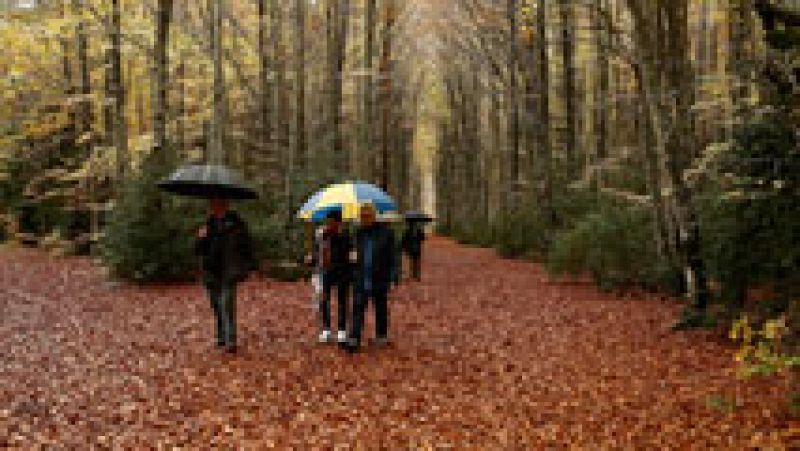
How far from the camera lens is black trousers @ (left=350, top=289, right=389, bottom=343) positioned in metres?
8.34

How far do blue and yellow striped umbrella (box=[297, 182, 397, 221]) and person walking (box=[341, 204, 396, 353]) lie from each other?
0.51ft

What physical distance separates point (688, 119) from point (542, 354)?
3872mm

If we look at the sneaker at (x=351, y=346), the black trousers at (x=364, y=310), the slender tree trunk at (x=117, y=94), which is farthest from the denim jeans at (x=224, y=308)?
the slender tree trunk at (x=117, y=94)

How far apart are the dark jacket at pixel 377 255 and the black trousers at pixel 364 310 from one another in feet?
0.27

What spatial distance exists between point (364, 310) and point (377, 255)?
0.71m

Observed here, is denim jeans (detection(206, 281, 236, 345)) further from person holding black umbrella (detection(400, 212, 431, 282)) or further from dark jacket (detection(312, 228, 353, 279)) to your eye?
person holding black umbrella (detection(400, 212, 431, 282))

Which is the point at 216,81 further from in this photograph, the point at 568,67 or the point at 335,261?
the point at 568,67

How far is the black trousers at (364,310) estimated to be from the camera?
8336mm

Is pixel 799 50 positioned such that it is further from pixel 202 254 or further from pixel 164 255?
pixel 164 255

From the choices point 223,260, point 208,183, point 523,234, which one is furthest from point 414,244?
point 208,183

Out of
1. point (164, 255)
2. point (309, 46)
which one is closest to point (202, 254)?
point (164, 255)

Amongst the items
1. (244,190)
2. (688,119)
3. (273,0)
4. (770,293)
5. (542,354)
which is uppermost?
(273,0)

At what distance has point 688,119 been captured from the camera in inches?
367

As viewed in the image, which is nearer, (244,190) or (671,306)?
(244,190)
